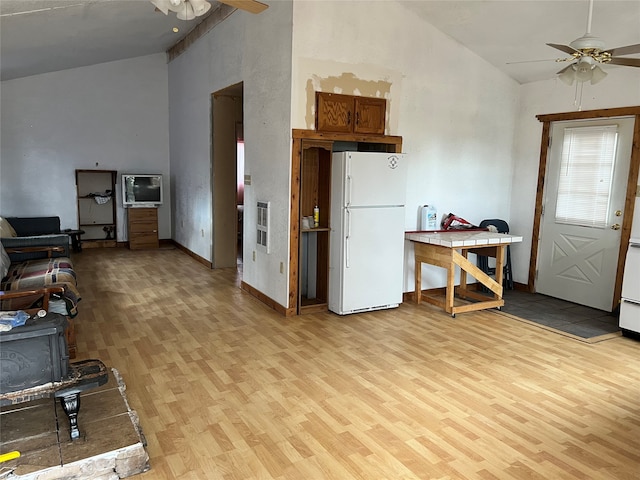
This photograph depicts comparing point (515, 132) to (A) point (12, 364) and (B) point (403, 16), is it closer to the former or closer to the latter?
(B) point (403, 16)

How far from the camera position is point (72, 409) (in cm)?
232

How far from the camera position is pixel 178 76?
8.02 metres

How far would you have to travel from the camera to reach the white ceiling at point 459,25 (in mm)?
4227

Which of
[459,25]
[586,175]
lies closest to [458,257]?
[586,175]

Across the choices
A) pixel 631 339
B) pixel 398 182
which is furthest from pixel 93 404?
pixel 631 339

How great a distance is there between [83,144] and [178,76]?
6.66 ft

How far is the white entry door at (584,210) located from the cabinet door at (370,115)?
2.31 m

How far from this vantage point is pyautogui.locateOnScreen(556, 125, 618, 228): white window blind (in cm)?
523

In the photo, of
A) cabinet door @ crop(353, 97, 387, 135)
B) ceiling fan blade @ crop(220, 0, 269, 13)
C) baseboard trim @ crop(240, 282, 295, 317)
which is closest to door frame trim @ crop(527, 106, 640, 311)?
cabinet door @ crop(353, 97, 387, 135)

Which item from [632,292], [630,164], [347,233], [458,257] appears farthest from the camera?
[630,164]

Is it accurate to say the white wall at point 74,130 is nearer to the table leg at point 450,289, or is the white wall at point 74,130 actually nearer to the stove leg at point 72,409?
the table leg at point 450,289

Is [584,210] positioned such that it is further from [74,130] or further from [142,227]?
[74,130]

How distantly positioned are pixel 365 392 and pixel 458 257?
2.15 metres

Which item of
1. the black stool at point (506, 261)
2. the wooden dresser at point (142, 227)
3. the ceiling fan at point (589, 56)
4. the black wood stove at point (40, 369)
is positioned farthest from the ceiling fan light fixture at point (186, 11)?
the wooden dresser at point (142, 227)
